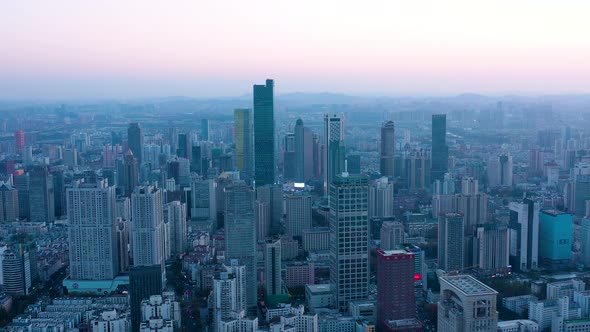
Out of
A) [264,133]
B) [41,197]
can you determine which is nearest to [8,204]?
[41,197]

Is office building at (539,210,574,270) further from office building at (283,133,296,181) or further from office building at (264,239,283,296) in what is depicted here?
office building at (283,133,296,181)

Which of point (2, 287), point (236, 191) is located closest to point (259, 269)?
point (236, 191)

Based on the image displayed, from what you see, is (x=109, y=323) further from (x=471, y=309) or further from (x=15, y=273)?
(x=471, y=309)

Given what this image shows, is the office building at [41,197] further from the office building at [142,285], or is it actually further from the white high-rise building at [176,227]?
the office building at [142,285]

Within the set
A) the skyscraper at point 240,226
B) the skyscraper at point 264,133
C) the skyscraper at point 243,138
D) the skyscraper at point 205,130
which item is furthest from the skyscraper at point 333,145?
the skyscraper at point 240,226

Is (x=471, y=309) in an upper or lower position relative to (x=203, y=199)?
upper

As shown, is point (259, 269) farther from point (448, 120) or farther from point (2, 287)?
point (448, 120)

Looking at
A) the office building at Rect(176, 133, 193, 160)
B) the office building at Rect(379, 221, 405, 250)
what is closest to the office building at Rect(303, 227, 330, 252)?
the office building at Rect(379, 221, 405, 250)

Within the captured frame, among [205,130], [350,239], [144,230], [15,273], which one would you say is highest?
[205,130]
